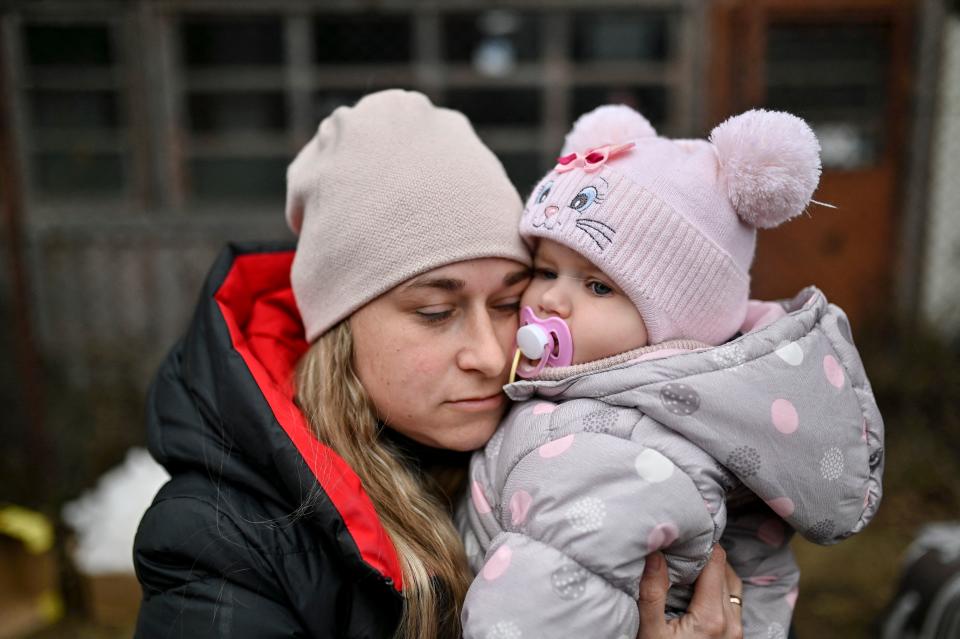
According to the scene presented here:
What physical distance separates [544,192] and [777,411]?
24.3 inches

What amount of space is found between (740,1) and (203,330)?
15.6 ft

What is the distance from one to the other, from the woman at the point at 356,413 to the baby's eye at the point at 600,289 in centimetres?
18

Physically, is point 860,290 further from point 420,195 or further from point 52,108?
point 52,108

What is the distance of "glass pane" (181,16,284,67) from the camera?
547 centimetres

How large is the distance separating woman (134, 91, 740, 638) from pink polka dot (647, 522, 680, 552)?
0.13m

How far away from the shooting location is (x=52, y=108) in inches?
219

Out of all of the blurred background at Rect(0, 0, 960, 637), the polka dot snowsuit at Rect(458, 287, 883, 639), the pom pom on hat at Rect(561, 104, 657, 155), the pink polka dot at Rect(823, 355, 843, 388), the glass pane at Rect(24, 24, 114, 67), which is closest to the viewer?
the polka dot snowsuit at Rect(458, 287, 883, 639)

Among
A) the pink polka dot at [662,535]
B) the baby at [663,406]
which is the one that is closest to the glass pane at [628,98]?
the baby at [663,406]

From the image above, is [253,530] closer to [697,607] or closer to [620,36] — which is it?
[697,607]

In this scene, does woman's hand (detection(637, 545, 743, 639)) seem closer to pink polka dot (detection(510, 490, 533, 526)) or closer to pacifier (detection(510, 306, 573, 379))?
pink polka dot (detection(510, 490, 533, 526))

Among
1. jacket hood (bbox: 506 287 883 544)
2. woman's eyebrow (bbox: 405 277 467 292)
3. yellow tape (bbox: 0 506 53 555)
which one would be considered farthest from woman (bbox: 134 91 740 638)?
yellow tape (bbox: 0 506 53 555)

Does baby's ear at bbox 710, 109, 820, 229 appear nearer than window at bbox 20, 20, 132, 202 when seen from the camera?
Yes

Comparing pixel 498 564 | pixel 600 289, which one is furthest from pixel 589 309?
pixel 498 564

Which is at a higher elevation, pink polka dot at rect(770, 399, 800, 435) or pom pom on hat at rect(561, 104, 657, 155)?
pom pom on hat at rect(561, 104, 657, 155)
